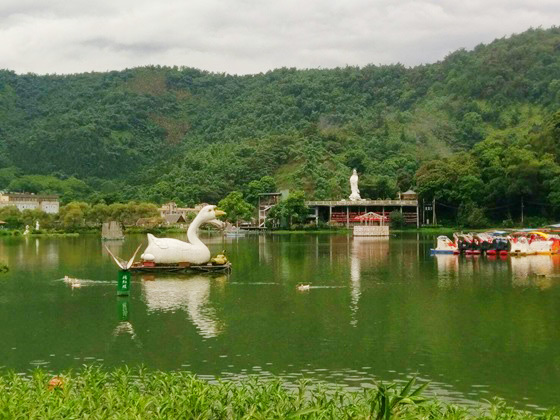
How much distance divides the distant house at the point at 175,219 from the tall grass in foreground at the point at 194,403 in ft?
270

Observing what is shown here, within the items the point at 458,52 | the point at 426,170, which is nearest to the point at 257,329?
the point at 426,170

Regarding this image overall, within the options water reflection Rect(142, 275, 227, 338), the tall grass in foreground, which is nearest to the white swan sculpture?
water reflection Rect(142, 275, 227, 338)

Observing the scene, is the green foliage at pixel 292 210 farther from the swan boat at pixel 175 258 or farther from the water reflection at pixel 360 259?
the swan boat at pixel 175 258

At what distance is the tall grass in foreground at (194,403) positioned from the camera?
39.5 feet

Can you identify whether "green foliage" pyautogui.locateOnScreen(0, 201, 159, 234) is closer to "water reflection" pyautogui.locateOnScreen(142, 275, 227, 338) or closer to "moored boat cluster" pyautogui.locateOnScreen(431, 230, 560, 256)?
"moored boat cluster" pyautogui.locateOnScreen(431, 230, 560, 256)

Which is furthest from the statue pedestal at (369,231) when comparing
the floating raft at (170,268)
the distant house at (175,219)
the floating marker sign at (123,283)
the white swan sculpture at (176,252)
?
the floating marker sign at (123,283)

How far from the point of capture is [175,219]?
98.8 metres

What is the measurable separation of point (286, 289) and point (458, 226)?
175 feet

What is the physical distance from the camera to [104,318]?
25.4 metres

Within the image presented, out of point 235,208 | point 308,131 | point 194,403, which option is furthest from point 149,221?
point 194,403

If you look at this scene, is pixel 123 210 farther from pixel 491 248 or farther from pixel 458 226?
pixel 491 248

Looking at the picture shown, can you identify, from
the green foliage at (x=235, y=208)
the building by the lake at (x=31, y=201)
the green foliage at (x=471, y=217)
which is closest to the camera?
the green foliage at (x=471, y=217)

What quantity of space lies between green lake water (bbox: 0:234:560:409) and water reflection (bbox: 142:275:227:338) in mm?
64

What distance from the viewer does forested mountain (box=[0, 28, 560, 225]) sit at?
85438mm
